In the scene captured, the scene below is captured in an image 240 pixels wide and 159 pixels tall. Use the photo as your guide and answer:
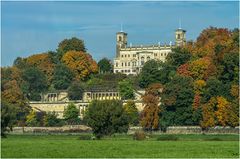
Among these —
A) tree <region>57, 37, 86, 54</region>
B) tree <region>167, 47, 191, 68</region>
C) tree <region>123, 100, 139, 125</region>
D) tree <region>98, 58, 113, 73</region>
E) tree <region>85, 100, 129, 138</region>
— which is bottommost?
tree <region>85, 100, 129, 138</region>

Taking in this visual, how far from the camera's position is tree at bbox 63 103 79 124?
105 meters

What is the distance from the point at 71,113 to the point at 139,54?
66209 mm

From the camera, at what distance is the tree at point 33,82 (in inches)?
4739

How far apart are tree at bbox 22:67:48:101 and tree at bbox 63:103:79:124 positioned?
1192 cm

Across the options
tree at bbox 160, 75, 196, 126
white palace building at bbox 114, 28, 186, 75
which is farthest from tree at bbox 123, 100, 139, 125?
white palace building at bbox 114, 28, 186, 75

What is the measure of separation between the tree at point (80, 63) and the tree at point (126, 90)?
18533mm

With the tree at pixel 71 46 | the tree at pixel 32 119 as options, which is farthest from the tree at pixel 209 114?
the tree at pixel 71 46

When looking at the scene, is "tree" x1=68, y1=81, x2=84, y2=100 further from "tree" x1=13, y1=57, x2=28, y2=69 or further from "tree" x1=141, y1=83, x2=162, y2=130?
"tree" x1=141, y1=83, x2=162, y2=130

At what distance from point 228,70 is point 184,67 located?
8.77 m

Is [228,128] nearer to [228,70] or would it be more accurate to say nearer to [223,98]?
[223,98]

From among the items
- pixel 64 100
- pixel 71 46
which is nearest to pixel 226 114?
pixel 64 100

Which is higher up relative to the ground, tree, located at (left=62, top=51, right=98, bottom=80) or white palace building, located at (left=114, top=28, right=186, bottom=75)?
white palace building, located at (left=114, top=28, right=186, bottom=75)

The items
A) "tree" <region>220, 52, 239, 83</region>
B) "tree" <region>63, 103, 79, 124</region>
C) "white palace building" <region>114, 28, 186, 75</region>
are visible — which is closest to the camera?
"tree" <region>220, 52, 239, 83</region>

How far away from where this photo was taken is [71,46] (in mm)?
141000
